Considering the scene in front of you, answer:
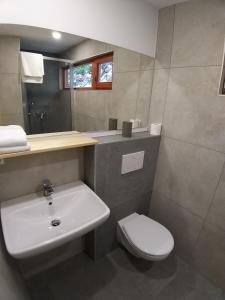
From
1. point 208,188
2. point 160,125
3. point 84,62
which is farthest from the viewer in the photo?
point 160,125

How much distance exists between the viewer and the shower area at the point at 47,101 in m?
1.15

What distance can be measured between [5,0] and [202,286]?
248 cm

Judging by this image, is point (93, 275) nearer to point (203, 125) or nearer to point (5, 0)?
point (203, 125)

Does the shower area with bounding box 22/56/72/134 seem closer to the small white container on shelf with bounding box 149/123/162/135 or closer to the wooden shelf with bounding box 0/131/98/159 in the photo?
the wooden shelf with bounding box 0/131/98/159

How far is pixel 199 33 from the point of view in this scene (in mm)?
1312

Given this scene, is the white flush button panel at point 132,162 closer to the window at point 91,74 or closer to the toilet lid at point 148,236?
the toilet lid at point 148,236

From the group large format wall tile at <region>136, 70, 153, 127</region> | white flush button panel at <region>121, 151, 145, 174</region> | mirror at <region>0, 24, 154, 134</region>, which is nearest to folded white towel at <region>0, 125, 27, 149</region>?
mirror at <region>0, 24, 154, 134</region>

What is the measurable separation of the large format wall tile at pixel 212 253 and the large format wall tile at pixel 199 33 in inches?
53.3

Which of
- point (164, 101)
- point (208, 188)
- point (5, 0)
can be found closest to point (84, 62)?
point (5, 0)

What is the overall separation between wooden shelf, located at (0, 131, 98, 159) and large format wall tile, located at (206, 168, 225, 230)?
1035mm

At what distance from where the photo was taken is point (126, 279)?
1.55m

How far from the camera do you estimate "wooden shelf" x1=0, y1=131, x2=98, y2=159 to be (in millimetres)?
1097

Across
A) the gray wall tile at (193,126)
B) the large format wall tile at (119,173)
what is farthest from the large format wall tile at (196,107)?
the large format wall tile at (119,173)

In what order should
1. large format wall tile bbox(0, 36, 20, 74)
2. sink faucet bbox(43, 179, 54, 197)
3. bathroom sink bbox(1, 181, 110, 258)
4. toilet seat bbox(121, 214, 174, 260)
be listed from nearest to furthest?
bathroom sink bbox(1, 181, 110, 258)
large format wall tile bbox(0, 36, 20, 74)
sink faucet bbox(43, 179, 54, 197)
toilet seat bbox(121, 214, 174, 260)
